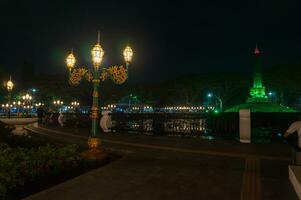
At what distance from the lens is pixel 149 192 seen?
7074 mm

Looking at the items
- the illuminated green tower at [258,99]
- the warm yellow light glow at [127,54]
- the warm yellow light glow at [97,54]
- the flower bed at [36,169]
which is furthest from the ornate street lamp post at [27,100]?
the flower bed at [36,169]

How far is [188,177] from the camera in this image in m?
8.50

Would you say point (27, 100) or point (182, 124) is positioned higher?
point (27, 100)

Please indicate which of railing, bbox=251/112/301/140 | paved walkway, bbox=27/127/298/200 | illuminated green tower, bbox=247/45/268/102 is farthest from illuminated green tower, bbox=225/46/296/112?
paved walkway, bbox=27/127/298/200

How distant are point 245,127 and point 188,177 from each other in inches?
326

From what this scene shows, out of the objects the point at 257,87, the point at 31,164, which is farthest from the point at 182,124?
the point at 257,87

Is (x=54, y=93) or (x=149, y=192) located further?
(x=54, y=93)

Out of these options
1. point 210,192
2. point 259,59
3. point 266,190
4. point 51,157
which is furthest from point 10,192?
point 259,59

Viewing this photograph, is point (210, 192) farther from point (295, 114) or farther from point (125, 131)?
point (125, 131)

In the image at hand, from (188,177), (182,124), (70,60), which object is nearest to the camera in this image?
(188,177)

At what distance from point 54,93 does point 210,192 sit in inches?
2946

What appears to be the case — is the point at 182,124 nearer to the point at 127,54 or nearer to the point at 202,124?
the point at 202,124

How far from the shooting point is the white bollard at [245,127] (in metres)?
15.8

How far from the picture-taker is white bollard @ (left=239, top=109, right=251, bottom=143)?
15.8 metres
